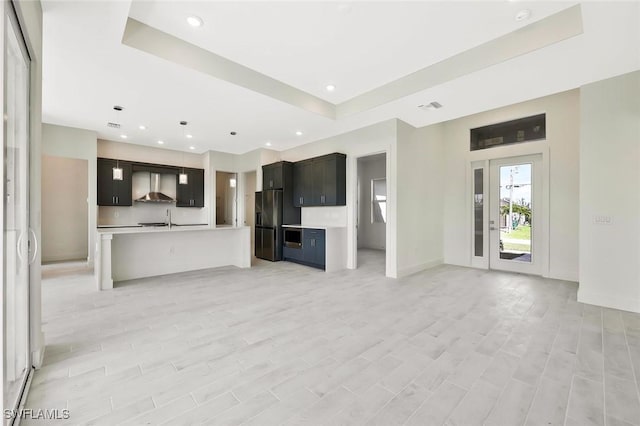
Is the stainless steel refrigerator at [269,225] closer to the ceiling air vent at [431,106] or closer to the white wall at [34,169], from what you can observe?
the ceiling air vent at [431,106]

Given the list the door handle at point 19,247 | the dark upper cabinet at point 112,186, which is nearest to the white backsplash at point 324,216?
the dark upper cabinet at point 112,186

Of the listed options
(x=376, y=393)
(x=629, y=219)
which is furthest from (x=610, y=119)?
(x=376, y=393)

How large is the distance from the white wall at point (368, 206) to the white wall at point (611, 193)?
18.1ft

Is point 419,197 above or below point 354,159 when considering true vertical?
below

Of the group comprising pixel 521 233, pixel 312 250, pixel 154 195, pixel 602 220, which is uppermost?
pixel 154 195

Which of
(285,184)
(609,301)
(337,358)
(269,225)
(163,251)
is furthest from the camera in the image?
(269,225)

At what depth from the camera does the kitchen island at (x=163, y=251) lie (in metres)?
4.16

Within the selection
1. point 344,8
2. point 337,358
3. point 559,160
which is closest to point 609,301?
point 559,160

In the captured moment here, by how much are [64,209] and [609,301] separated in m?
10.1

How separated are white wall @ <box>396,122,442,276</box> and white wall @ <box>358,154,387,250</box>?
116 inches

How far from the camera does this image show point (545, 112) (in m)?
4.90

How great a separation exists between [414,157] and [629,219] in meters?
3.05

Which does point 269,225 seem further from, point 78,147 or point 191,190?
point 78,147

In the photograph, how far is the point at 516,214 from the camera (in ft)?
17.4
